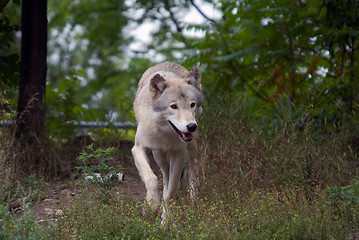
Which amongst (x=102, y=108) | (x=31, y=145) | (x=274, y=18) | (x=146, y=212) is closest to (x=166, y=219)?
(x=146, y=212)

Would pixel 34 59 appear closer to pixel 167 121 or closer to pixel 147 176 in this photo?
pixel 167 121

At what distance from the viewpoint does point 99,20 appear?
15.1 metres

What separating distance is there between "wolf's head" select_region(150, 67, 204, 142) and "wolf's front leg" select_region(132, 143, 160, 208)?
50cm

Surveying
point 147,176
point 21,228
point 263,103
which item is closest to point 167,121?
point 147,176

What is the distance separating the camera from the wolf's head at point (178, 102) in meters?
6.21

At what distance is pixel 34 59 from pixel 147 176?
332cm

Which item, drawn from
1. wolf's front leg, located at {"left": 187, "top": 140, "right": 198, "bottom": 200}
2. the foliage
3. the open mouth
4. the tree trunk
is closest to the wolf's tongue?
the open mouth

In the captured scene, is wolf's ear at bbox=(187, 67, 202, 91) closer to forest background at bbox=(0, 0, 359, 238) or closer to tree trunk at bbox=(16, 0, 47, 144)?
forest background at bbox=(0, 0, 359, 238)

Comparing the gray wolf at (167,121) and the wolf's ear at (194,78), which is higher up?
the wolf's ear at (194,78)

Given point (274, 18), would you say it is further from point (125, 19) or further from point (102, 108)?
point (125, 19)

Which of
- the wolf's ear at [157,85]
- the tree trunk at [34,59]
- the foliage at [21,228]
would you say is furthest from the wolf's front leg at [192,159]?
the foliage at [21,228]

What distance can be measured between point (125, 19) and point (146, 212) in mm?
9557

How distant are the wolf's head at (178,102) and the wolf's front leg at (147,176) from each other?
504mm

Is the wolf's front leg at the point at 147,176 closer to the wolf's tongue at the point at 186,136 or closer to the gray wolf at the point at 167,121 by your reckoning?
the gray wolf at the point at 167,121
